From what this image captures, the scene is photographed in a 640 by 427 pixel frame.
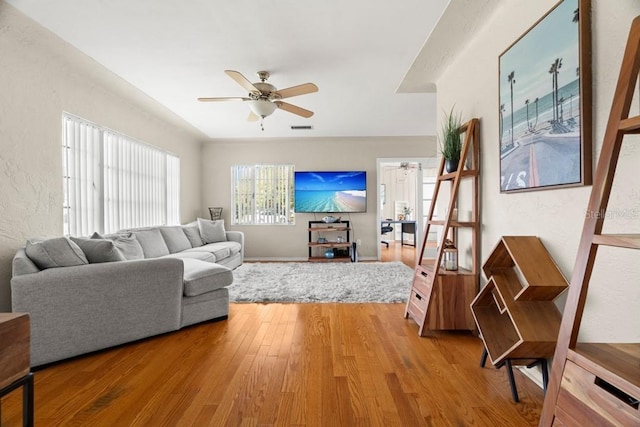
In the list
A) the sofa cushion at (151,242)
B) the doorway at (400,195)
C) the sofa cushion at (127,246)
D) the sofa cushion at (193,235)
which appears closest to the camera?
the sofa cushion at (127,246)

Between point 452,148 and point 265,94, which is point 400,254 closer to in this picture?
point 452,148

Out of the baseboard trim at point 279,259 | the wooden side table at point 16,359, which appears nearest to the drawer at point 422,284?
the wooden side table at point 16,359

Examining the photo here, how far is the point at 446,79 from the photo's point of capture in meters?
3.10

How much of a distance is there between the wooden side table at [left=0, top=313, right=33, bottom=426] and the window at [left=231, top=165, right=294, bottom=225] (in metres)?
5.12

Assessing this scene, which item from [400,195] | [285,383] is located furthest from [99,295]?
[400,195]

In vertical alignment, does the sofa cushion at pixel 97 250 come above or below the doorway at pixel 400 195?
below

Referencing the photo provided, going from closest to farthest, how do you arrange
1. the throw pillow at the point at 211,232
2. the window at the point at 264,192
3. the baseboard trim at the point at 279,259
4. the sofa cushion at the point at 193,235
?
the sofa cushion at the point at 193,235 < the throw pillow at the point at 211,232 < the baseboard trim at the point at 279,259 < the window at the point at 264,192

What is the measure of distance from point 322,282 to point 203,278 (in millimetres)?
1820

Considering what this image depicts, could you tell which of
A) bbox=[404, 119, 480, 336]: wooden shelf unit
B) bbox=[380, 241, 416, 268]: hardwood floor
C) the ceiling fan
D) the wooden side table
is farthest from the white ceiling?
bbox=[380, 241, 416, 268]: hardwood floor

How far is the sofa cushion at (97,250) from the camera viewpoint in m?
2.39

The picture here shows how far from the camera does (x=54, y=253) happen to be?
2.21 m

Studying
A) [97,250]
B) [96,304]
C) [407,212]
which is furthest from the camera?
Result: [407,212]

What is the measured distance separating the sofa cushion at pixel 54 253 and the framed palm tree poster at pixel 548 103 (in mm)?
3136

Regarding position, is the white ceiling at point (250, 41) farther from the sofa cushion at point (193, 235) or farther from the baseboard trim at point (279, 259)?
the baseboard trim at point (279, 259)
